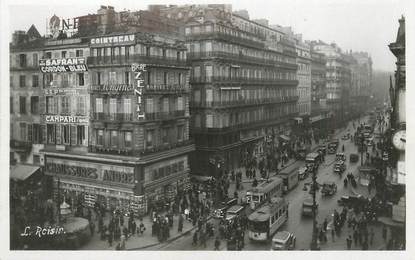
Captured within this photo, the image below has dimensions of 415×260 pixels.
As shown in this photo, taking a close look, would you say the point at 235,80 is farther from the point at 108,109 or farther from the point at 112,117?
the point at 112,117

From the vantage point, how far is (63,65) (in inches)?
1267

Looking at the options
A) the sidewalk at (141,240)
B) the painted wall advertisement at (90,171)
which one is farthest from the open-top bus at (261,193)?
the painted wall advertisement at (90,171)

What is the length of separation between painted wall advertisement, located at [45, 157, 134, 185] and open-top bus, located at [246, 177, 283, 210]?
26.4ft

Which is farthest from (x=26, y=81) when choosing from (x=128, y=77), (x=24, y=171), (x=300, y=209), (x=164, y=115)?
(x=300, y=209)

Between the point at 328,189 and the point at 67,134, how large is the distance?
20.0 meters

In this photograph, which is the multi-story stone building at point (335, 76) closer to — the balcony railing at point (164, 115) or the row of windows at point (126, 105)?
the balcony railing at point (164, 115)

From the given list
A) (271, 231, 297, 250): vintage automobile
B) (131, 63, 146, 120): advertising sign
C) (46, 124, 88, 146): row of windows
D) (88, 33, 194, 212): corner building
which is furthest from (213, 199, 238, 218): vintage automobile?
(46, 124, 88, 146): row of windows

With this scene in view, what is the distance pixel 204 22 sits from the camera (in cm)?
4191

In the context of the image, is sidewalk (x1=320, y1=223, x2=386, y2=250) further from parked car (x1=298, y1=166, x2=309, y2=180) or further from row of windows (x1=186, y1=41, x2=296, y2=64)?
row of windows (x1=186, y1=41, x2=296, y2=64)

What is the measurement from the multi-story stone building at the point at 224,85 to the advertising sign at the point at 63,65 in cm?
858

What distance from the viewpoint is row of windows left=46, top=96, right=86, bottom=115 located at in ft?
112

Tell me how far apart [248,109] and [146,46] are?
19461mm
